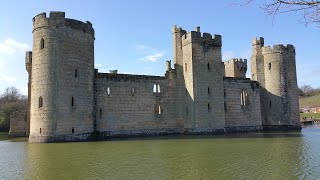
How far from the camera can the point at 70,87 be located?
25625 millimetres

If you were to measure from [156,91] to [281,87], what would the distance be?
15.2 meters

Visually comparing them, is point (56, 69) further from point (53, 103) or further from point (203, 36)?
point (203, 36)

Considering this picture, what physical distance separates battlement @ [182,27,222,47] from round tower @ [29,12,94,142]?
10392mm

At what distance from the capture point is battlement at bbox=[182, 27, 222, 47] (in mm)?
31656

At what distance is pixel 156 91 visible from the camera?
32.0 meters

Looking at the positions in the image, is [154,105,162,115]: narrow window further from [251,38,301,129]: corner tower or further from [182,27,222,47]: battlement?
[251,38,301,129]: corner tower

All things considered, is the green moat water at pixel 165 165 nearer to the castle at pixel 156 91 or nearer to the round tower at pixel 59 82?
the round tower at pixel 59 82

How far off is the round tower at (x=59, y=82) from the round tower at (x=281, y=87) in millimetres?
21612

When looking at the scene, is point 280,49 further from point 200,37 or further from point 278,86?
point 200,37

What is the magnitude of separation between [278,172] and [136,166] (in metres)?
5.60

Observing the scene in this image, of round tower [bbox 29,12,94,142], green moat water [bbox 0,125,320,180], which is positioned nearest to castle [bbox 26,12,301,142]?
round tower [bbox 29,12,94,142]

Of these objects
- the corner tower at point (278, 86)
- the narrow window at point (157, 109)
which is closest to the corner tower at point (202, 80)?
the narrow window at point (157, 109)

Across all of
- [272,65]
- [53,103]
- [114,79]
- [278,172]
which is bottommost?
[278,172]

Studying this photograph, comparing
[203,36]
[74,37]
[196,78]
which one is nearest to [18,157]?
[74,37]
